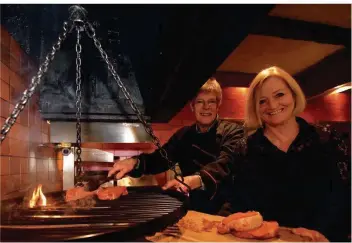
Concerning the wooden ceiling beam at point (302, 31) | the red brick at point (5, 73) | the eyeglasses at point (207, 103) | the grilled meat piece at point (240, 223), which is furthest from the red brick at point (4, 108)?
the wooden ceiling beam at point (302, 31)

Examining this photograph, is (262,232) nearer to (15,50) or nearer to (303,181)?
(303,181)

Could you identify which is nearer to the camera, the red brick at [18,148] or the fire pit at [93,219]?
the fire pit at [93,219]

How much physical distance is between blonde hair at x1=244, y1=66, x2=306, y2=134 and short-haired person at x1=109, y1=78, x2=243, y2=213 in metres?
0.26

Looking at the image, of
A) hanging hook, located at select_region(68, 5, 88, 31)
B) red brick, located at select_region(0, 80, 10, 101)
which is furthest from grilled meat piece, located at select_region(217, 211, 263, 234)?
red brick, located at select_region(0, 80, 10, 101)

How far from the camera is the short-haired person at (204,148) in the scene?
7.47 ft

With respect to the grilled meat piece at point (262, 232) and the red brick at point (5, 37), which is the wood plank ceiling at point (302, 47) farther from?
the red brick at point (5, 37)

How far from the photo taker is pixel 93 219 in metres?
1.09

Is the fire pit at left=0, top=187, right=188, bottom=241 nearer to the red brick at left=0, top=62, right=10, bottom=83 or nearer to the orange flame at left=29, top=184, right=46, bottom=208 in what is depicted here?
the orange flame at left=29, top=184, right=46, bottom=208

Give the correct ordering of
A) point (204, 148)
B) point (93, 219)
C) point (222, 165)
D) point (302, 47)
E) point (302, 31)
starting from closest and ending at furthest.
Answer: point (93, 219) < point (222, 165) < point (302, 31) < point (204, 148) < point (302, 47)

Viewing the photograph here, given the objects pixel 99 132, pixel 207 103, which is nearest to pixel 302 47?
pixel 207 103

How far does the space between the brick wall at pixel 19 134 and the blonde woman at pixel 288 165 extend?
55.7 inches

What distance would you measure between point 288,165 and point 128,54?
122 cm

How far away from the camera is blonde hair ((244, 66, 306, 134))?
199cm

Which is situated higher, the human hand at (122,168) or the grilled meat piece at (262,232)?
the human hand at (122,168)
